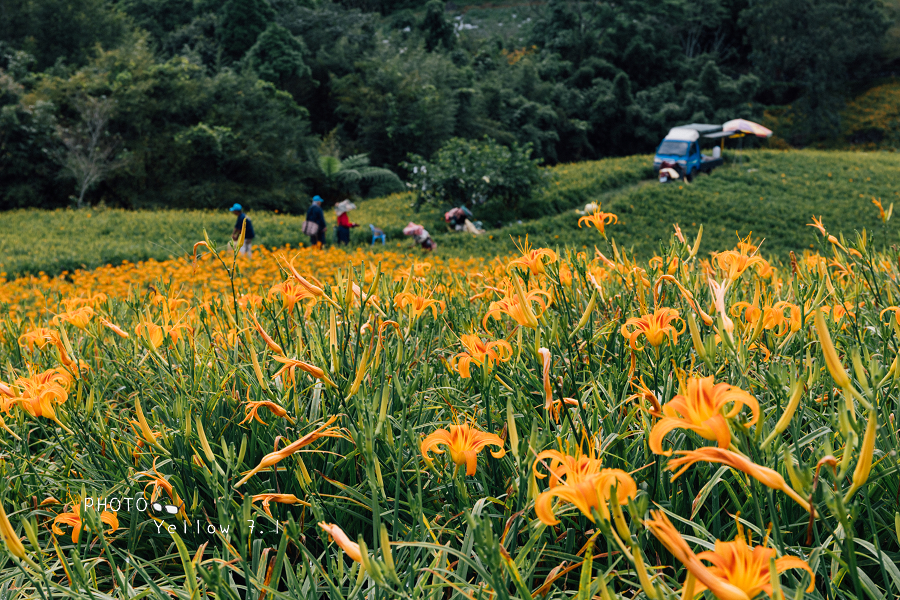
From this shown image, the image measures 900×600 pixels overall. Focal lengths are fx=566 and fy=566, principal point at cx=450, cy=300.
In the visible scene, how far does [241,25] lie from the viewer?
66.0 feet

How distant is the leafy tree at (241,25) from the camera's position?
19828mm

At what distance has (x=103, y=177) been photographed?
13.9 m

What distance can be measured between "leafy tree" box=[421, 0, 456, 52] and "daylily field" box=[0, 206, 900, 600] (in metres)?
25.3

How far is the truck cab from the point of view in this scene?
15.5 meters

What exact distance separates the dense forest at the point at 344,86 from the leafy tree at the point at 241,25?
0.07m

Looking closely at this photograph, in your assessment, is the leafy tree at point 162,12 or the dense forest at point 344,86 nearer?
the dense forest at point 344,86

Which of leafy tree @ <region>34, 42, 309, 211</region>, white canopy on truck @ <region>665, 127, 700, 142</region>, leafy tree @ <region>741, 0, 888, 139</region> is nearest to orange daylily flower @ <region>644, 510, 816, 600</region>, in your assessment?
leafy tree @ <region>34, 42, 309, 211</region>

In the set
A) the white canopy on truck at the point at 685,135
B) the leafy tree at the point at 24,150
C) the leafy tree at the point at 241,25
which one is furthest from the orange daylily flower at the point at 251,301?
the leafy tree at the point at 241,25

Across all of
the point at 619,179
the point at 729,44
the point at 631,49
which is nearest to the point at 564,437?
the point at 619,179

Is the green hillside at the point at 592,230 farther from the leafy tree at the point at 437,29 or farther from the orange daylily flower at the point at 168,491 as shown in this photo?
the leafy tree at the point at 437,29

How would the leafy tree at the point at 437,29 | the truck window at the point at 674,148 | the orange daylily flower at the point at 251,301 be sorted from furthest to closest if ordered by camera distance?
the leafy tree at the point at 437,29
the truck window at the point at 674,148
the orange daylily flower at the point at 251,301

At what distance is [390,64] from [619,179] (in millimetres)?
8690

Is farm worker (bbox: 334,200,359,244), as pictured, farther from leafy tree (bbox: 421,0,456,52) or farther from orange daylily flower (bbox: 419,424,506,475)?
leafy tree (bbox: 421,0,456,52)

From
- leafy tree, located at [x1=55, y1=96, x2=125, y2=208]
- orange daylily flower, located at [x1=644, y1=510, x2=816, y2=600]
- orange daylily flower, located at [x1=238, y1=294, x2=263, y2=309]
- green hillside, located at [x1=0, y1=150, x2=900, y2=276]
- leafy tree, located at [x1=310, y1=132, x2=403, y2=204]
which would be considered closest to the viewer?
orange daylily flower, located at [x1=644, y1=510, x2=816, y2=600]
